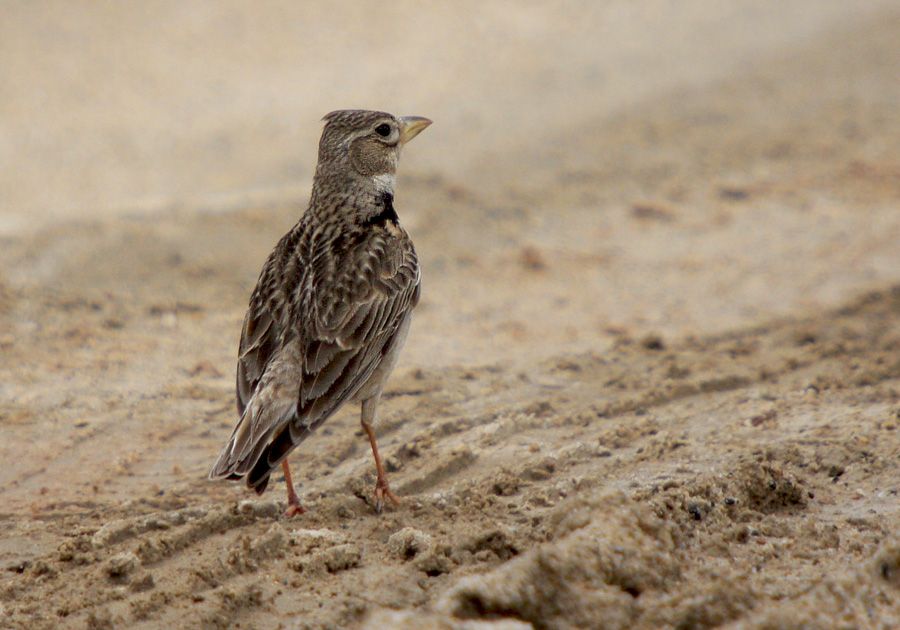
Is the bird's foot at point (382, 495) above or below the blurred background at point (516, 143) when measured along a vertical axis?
below

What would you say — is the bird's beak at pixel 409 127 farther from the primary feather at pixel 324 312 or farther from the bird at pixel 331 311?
the primary feather at pixel 324 312

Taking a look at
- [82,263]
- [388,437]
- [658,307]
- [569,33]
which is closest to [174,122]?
[82,263]

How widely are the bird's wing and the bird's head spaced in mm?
477

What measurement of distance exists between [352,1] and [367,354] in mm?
11708

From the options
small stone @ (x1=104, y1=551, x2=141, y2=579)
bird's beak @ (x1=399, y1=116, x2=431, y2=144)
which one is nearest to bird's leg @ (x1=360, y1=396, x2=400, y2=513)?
small stone @ (x1=104, y1=551, x2=141, y2=579)

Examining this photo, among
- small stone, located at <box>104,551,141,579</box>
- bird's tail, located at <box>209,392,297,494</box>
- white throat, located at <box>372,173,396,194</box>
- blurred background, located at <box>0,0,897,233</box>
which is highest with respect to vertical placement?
blurred background, located at <box>0,0,897,233</box>

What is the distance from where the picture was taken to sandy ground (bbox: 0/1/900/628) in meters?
4.81

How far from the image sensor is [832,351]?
8.23 metres

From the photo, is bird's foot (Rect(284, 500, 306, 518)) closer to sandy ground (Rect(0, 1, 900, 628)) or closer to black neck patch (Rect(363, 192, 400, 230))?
sandy ground (Rect(0, 1, 900, 628))

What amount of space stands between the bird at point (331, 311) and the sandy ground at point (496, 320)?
1.39ft

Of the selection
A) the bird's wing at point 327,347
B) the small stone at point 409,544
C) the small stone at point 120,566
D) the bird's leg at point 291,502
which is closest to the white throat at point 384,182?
the bird's wing at point 327,347

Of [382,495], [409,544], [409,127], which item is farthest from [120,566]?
[409,127]

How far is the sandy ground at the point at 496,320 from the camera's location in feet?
15.8

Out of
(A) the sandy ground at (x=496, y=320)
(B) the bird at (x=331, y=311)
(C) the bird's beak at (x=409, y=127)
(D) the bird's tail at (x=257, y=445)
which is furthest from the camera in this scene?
(C) the bird's beak at (x=409, y=127)
